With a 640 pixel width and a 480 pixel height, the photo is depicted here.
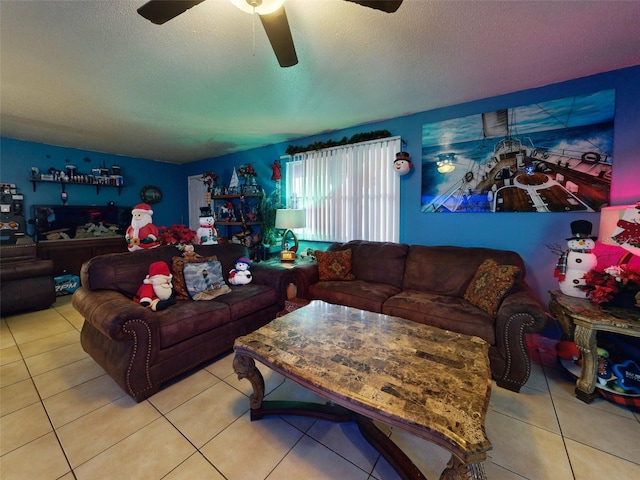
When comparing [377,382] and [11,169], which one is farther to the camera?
[11,169]

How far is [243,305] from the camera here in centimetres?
228

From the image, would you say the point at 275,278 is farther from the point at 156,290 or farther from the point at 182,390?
the point at 182,390

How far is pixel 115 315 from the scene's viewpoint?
1.56 metres

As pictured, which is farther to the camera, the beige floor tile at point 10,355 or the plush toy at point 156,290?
the beige floor tile at point 10,355

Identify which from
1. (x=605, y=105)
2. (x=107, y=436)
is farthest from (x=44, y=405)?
(x=605, y=105)

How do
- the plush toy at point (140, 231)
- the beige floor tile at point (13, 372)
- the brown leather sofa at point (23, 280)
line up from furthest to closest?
the brown leather sofa at point (23, 280)
the plush toy at point (140, 231)
the beige floor tile at point (13, 372)

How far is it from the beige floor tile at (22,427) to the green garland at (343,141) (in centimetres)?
356

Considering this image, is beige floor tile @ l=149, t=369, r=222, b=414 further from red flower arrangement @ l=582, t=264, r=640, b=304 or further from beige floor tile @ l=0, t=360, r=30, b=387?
red flower arrangement @ l=582, t=264, r=640, b=304

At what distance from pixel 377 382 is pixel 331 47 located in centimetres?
204

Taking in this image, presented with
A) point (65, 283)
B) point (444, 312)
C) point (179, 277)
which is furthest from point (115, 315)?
point (65, 283)

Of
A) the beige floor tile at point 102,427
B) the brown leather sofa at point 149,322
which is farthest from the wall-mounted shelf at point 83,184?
the beige floor tile at point 102,427

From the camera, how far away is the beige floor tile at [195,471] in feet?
3.92

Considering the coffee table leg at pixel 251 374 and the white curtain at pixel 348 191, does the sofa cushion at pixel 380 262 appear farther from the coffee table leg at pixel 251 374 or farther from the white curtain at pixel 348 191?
the coffee table leg at pixel 251 374

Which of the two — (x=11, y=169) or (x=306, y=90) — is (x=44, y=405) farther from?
(x=11, y=169)
